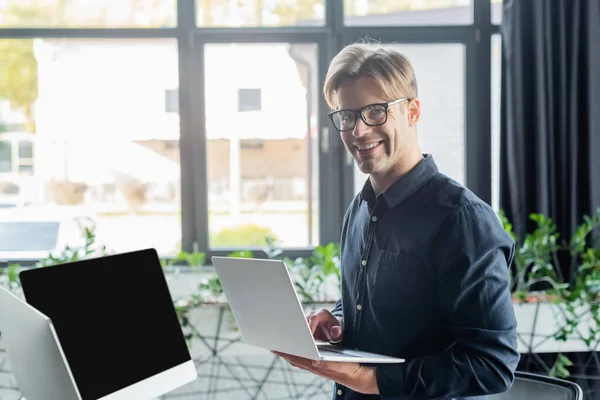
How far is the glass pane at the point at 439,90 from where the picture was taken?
133 inches

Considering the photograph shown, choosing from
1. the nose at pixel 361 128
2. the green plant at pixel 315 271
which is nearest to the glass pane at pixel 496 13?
the green plant at pixel 315 271

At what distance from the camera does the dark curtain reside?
312cm

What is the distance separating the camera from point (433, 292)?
1.31 meters

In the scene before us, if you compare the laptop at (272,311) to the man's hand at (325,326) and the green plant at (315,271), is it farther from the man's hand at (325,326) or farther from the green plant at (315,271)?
the green plant at (315,271)

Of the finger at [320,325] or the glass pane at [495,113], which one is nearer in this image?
the finger at [320,325]

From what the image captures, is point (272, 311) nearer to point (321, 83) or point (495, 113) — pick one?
point (321, 83)

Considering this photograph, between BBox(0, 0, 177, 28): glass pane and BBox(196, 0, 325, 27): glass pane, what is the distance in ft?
0.58

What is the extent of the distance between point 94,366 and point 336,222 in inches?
83.0

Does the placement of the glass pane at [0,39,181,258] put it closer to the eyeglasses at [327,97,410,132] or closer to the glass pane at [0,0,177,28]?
the glass pane at [0,0,177,28]

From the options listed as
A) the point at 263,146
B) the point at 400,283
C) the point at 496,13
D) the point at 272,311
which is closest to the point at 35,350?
the point at 272,311

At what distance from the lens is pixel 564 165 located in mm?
3160

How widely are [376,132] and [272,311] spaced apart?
17.2 inches

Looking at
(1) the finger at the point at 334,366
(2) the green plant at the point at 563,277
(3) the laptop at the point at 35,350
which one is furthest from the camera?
(2) the green plant at the point at 563,277

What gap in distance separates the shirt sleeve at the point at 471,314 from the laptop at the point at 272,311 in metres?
0.08
